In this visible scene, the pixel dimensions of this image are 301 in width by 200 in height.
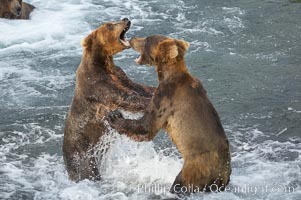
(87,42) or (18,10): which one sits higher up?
(87,42)

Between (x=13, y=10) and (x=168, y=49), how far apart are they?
8885mm

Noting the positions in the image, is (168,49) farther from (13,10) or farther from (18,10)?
(13,10)

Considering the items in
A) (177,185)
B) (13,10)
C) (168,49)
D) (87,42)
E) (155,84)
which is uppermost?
(168,49)

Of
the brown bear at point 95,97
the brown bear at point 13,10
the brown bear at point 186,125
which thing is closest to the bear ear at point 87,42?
the brown bear at point 95,97

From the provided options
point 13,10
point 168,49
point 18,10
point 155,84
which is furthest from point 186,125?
point 13,10

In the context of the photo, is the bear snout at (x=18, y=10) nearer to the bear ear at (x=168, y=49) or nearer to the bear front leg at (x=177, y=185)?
the bear ear at (x=168, y=49)

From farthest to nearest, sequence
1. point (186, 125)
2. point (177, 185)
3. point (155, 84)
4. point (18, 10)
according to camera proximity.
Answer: point (18, 10), point (155, 84), point (177, 185), point (186, 125)

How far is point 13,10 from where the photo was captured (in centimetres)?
1639

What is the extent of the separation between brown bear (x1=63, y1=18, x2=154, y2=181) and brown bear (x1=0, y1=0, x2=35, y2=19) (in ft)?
25.1

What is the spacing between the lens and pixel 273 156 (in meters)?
9.71

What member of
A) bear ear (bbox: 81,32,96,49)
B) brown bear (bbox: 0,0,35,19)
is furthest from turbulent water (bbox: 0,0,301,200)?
bear ear (bbox: 81,32,96,49)

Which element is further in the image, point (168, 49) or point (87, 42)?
point (87, 42)

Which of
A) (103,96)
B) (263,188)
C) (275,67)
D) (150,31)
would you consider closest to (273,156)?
(263,188)

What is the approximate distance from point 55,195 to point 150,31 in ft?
22.4
